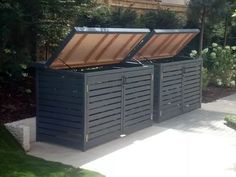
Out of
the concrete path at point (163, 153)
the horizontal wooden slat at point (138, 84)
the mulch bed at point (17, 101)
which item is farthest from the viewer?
the mulch bed at point (17, 101)

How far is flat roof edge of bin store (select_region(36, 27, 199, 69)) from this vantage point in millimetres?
6695

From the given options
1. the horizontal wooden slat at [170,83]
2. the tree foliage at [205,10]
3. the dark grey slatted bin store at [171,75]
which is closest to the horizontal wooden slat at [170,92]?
the dark grey slatted bin store at [171,75]

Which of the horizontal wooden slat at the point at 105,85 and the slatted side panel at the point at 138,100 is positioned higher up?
the horizontal wooden slat at the point at 105,85

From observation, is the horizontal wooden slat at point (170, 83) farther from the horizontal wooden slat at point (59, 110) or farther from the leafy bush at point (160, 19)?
the leafy bush at point (160, 19)

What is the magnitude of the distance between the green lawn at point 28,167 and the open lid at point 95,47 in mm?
1383

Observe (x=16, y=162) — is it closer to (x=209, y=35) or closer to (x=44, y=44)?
(x=44, y=44)

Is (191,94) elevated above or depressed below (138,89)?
below

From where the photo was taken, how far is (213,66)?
13.4 metres

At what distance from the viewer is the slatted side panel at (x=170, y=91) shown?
8875 millimetres

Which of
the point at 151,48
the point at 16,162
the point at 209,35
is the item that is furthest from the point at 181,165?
the point at 209,35

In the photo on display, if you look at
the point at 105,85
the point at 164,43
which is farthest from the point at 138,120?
the point at 164,43

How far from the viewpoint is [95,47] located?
7430mm

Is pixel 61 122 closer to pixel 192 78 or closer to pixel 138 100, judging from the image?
pixel 138 100

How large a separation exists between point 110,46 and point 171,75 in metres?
1.76
